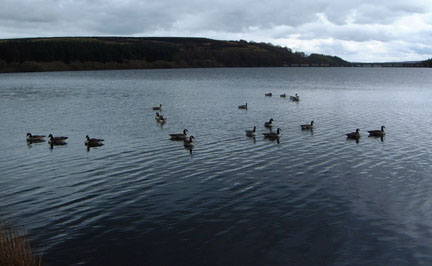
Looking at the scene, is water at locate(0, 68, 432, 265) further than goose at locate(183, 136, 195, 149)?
No

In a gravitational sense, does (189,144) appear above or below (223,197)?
above

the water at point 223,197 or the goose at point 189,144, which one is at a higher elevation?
the goose at point 189,144

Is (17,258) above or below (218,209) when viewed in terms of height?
above

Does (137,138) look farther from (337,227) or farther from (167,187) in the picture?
(337,227)

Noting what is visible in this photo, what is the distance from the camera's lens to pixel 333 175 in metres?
24.4

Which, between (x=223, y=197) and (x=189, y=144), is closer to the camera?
(x=223, y=197)

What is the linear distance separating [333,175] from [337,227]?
7.97 meters

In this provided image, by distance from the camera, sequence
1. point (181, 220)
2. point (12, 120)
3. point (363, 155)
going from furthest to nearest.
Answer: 1. point (12, 120)
2. point (363, 155)
3. point (181, 220)

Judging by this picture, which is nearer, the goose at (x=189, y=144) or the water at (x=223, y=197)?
the water at (x=223, y=197)

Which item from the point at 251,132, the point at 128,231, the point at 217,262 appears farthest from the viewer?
the point at 251,132

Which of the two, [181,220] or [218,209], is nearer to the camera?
[181,220]

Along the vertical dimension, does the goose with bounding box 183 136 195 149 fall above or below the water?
above

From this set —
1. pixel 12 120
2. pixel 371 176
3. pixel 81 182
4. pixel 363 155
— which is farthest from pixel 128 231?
pixel 12 120

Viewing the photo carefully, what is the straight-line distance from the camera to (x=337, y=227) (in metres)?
16.9
